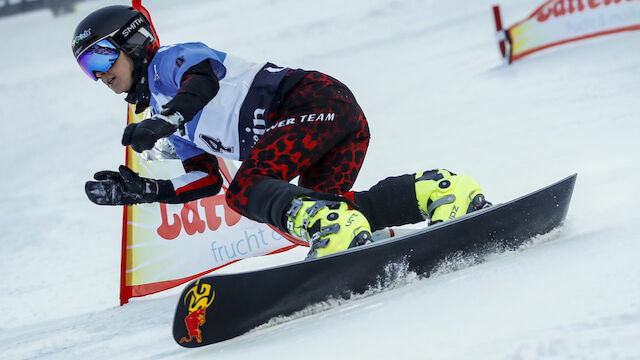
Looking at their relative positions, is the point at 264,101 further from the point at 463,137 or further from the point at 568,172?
the point at 463,137

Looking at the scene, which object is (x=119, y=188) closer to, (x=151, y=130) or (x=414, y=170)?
(x=151, y=130)

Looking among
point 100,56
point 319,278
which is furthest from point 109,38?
point 319,278

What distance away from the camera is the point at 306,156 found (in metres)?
2.96

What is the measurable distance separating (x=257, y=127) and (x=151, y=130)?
0.55 m

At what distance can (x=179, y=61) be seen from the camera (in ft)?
10.0

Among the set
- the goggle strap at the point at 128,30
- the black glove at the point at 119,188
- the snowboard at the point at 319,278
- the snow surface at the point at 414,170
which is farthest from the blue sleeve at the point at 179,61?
the snow surface at the point at 414,170

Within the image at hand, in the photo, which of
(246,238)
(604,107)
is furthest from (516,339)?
(604,107)

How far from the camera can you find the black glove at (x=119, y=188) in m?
3.38

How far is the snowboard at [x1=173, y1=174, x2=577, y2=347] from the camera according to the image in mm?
2510

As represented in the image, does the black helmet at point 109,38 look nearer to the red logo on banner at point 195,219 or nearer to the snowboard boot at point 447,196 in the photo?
the snowboard boot at point 447,196

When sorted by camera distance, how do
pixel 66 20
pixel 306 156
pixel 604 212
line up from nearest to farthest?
pixel 306 156 < pixel 604 212 < pixel 66 20

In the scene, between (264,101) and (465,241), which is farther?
(264,101)

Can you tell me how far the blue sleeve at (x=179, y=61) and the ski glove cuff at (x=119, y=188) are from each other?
0.51 metres

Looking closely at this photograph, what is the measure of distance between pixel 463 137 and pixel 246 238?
114 inches
